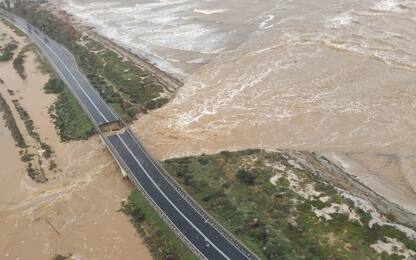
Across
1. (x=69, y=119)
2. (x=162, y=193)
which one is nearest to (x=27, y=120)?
(x=69, y=119)

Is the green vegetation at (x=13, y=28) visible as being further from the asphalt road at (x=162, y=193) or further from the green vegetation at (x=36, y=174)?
the green vegetation at (x=36, y=174)

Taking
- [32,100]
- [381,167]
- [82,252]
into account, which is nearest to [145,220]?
Answer: [82,252]

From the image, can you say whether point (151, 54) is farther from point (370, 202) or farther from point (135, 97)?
point (370, 202)

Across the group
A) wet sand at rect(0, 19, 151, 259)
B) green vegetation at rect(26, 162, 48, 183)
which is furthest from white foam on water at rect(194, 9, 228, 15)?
green vegetation at rect(26, 162, 48, 183)

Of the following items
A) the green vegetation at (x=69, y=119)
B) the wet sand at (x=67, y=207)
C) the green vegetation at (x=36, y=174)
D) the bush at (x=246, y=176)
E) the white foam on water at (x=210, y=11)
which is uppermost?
the white foam on water at (x=210, y=11)

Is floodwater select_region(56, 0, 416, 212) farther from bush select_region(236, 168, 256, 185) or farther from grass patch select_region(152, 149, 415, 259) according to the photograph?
bush select_region(236, 168, 256, 185)

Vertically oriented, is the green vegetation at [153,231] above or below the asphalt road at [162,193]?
below

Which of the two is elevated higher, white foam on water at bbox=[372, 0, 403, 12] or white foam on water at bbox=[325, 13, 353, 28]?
white foam on water at bbox=[372, 0, 403, 12]

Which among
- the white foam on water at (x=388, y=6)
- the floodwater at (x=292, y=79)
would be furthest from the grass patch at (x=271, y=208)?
the white foam on water at (x=388, y=6)
